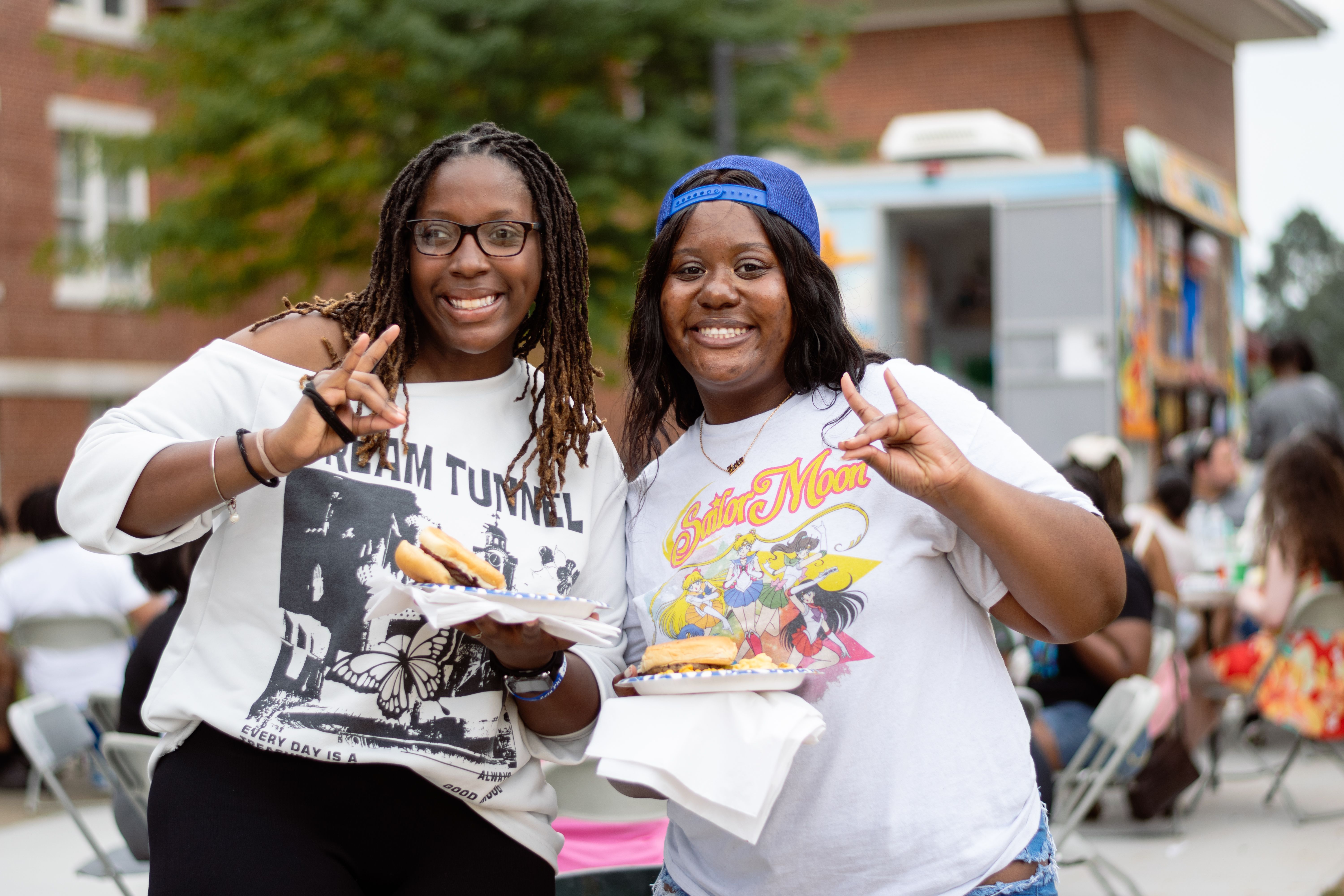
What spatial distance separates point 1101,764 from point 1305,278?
2245 inches

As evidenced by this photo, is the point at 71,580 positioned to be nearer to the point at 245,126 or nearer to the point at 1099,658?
the point at 1099,658

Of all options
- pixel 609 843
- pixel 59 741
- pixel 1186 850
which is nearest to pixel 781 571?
pixel 609 843

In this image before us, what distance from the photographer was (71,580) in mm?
6848

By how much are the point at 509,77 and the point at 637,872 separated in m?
10.9

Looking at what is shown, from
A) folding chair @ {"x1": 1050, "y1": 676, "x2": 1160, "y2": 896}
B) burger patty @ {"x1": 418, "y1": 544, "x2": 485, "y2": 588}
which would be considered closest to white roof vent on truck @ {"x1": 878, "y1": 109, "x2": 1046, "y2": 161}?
folding chair @ {"x1": 1050, "y1": 676, "x2": 1160, "y2": 896}

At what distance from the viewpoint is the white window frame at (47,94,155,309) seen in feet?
57.9

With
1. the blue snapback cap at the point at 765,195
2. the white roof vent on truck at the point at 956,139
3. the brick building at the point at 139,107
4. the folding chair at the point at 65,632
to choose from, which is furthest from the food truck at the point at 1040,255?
the brick building at the point at 139,107

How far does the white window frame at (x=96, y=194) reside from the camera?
1764cm

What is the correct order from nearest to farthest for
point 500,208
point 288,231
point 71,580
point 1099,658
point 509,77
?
1. point 500,208
2. point 1099,658
3. point 71,580
4. point 509,77
5. point 288,231

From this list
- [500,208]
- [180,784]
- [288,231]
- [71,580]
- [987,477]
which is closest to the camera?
[987,477]

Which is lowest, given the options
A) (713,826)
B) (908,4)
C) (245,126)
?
(713,826)

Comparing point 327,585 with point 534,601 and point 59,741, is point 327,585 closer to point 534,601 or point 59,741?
point 534,601

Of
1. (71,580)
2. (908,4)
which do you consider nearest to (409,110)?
(71,580)

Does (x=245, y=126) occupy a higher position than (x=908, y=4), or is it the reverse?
(x=908, y=4)
